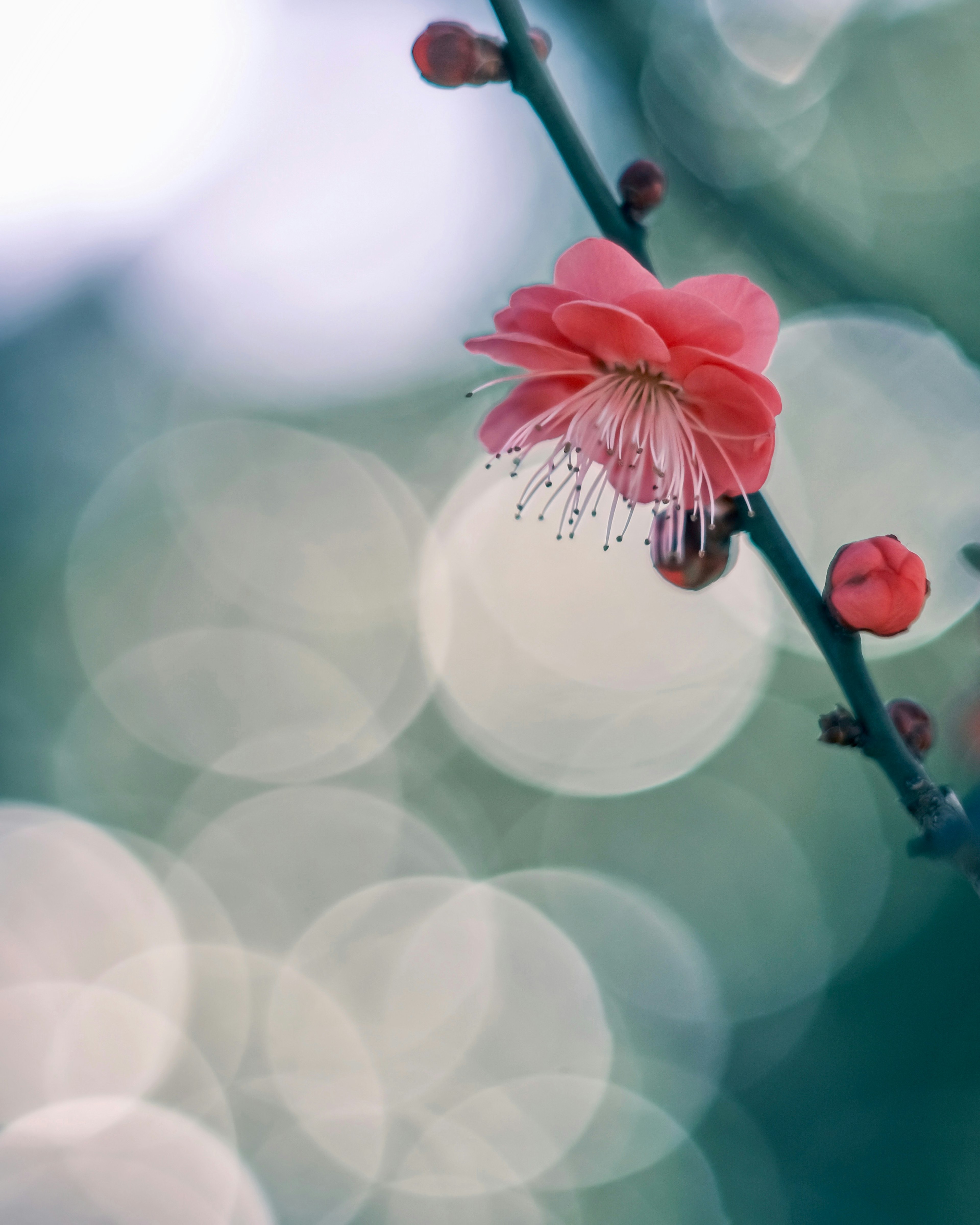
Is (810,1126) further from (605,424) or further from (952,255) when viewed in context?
(605,424)

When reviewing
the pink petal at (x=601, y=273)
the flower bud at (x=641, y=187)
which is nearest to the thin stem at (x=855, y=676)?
the pink petal at (x=601, y=273)

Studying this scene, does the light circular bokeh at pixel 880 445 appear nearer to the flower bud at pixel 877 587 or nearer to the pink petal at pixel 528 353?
the flower bud at pixel 877 587

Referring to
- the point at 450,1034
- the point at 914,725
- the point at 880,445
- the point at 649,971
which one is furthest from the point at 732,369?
the point at 450,1034

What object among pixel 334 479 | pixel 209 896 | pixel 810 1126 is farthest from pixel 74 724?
pixel 810 1126

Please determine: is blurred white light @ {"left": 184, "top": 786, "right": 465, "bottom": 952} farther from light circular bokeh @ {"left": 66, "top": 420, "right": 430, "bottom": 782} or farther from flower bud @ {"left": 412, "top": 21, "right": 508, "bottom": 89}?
flower bud @ {"left": 412, "top": 21, "right": 508, "bottom": 89}

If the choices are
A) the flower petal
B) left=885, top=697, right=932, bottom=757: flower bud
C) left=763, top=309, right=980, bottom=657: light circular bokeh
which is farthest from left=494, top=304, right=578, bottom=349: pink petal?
left=763, top=309, right=980, bottom=657: light circular bokeh
